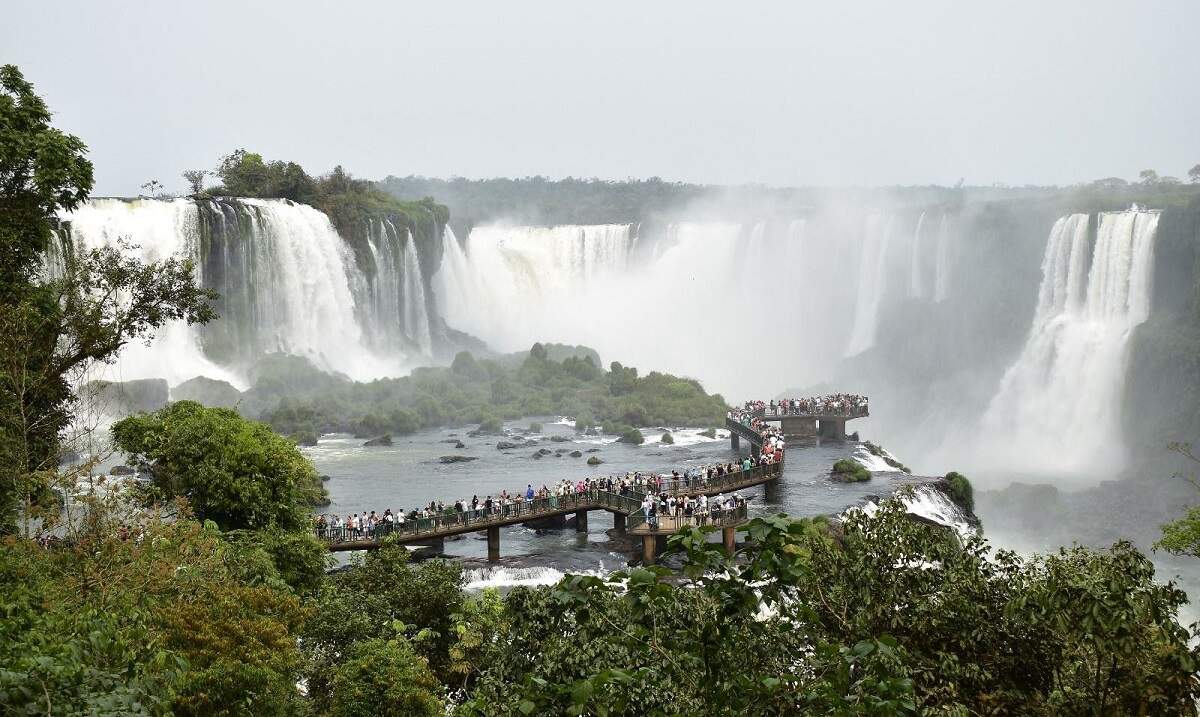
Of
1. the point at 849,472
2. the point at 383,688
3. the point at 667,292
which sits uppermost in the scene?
the point at 667,292

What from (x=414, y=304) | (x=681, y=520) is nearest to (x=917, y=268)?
(x=414, y=304)

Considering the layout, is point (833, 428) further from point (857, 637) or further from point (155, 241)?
point (857, 637)

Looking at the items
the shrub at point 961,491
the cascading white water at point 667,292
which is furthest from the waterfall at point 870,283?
the shrub at point 961,491

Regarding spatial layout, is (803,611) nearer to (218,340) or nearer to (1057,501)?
(1057,501)

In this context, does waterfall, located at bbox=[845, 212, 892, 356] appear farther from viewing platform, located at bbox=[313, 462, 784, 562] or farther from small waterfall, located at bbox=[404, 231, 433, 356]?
viewing platform, located at bbox=[313, 462, 784, 562]

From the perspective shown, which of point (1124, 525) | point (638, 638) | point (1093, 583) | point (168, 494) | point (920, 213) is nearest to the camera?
point (1093, 583)

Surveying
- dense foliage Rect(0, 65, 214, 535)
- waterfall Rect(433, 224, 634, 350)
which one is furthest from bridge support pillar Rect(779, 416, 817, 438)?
waterfall Rect(433, 224, 634, 350)

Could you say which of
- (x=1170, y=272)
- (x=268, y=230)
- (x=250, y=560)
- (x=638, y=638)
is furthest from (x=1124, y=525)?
(x=268, y=230)
